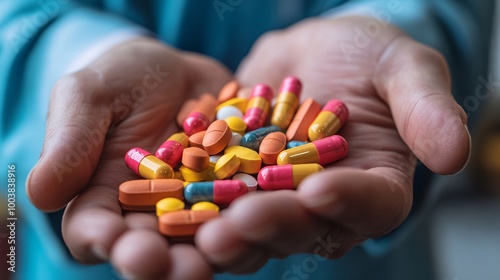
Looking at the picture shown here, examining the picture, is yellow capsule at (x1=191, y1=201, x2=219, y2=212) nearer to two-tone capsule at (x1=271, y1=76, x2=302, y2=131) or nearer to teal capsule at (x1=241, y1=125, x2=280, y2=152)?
teal capsule at (x1=241, y1=125, x2=280, y2=152)

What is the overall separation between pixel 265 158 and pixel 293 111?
0.21 meters

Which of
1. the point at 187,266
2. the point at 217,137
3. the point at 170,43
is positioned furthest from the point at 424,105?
the point at 170,43

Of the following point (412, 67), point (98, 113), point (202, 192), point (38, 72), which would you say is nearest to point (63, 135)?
point (98, 113)

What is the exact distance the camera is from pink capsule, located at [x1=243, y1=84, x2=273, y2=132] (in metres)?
1.42

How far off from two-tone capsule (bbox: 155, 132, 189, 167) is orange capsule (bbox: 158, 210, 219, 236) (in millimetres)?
255

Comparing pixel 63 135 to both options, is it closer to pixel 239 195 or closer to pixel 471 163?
pixel 239 195

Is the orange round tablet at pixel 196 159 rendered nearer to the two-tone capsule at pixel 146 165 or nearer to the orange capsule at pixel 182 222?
the two-tone capsule at pixel 146 165

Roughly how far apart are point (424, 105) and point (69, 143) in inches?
27.2

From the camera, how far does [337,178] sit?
905 mm

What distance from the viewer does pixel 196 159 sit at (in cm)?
120

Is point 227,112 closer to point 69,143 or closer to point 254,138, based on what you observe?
point 254,138

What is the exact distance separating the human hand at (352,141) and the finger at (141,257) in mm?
66

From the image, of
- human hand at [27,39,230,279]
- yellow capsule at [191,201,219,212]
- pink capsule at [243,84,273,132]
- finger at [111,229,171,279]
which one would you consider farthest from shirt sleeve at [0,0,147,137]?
finger at [111,229,171,279]

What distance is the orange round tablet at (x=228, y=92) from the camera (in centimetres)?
154
